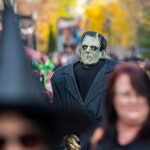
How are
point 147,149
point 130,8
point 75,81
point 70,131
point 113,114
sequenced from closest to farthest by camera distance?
1. point 70,131
2. point 147,149
3. point 113,114
4. point 75,81
5. point 130,8

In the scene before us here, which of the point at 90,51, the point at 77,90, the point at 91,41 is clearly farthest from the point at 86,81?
the point at 91,41

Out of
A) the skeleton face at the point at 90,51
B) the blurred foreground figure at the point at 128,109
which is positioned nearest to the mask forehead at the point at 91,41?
the skeleton face at the point at 90,51

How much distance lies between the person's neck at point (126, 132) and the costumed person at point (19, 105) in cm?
219

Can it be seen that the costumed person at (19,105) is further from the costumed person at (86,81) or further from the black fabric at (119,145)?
the costumed person at (86,81)

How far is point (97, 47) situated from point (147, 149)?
9.88ft

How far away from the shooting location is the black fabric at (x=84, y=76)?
22.2 feet

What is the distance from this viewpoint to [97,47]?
285 inches

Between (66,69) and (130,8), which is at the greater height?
(66,69)

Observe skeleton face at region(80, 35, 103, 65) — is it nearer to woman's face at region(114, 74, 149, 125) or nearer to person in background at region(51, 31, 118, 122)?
person in background at region(51, 31, 118, 122)

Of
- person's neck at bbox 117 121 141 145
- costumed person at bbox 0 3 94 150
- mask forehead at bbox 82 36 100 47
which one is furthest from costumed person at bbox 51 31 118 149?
costumed person at bbox 0 3 94 150

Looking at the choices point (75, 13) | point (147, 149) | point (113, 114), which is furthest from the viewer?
point (75, 13)

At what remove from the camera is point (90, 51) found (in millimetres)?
6965

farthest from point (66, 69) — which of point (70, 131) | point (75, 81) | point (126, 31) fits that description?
point (126, 31)

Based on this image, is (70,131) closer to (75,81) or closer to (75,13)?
(75,81)
